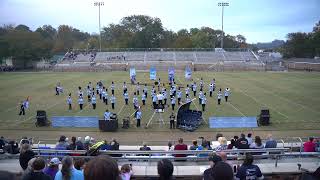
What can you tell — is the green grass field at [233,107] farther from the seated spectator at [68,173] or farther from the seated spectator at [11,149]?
the seated spectator at [68,173]

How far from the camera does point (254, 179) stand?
5.99 meters

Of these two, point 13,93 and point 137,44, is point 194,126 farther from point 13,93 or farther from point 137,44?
point 137,44

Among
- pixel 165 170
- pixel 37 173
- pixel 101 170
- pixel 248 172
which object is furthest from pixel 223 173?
pixel 37 173

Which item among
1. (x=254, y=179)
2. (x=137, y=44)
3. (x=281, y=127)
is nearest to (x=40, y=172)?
(x=254, y=179)

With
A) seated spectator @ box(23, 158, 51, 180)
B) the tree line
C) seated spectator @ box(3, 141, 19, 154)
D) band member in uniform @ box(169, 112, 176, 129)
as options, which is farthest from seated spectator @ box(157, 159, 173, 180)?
the tree line

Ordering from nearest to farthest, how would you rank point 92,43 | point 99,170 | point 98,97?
point 99,170, point 98,97, point 92,43

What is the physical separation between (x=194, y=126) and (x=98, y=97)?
12.3 metres

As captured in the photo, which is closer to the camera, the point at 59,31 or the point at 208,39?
the point at 208,39

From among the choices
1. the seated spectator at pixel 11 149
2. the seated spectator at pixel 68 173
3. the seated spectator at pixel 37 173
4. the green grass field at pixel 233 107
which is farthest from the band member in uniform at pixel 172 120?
the seated spectator at pixel 37 173

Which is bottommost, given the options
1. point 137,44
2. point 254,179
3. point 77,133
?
point 77,133

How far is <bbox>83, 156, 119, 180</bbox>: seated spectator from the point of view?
123 inches

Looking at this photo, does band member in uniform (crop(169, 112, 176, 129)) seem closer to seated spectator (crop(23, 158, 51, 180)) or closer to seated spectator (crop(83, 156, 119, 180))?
seated spectator (crop(23, 158, 51, 180))

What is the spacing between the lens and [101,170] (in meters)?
3.13

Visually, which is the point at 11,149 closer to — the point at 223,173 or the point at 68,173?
the point at 68,173
